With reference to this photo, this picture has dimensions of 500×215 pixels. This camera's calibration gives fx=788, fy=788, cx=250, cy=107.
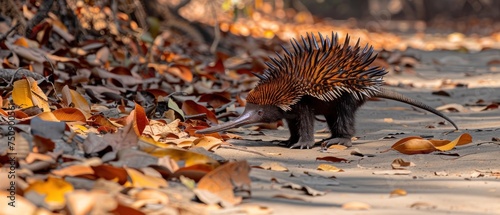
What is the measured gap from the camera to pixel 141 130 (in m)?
4.62

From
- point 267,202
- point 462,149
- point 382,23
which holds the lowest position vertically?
point 267,202

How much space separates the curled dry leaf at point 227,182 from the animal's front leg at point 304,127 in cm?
178

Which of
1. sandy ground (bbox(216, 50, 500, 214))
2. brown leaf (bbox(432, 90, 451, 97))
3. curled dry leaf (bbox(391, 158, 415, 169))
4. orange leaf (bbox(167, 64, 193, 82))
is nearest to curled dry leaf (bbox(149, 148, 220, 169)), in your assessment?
sandy ground (bbox(216, 50, 500, 214))

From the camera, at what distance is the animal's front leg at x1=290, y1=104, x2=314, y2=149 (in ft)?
17.4

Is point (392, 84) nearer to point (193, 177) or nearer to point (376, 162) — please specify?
point (376, 162)

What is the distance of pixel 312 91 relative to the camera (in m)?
5.29

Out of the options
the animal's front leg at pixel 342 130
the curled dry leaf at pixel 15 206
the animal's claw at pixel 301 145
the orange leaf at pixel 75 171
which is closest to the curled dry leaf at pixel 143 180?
the orange leaf at pixel 75 171

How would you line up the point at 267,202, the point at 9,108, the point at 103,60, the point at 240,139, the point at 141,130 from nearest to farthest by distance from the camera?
the point at 267,202
the point at 141,130
the point at 9,108
the point at 240,139
the point at 103,60

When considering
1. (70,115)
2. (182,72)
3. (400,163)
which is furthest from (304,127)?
(182,72)

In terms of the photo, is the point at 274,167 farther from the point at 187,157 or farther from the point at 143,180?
the point at 143,180

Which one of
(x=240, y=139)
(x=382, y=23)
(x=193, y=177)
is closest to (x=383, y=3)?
(x=382, y=23)

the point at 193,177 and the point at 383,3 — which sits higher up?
the point at 383,3

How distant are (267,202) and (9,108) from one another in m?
2.25

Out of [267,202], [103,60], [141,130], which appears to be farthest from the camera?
[103,60]
